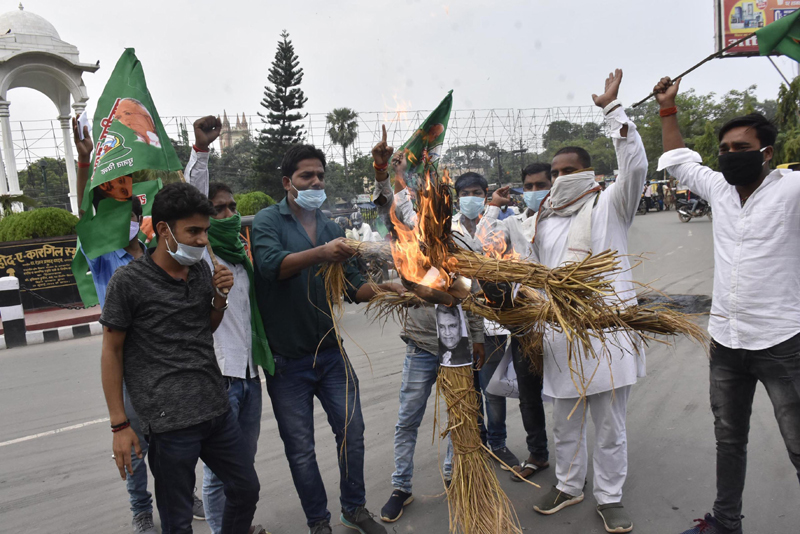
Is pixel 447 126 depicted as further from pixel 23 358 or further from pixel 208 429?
pixel 23 358

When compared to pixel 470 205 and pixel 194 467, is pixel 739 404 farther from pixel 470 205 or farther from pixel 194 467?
pixel 194 467

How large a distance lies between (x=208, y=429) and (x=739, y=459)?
2657 mm

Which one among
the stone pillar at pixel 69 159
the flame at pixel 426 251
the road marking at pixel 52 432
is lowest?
the road marking at pixel 52 432

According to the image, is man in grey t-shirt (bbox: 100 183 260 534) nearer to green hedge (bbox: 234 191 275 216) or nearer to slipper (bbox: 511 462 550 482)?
slipper (bbox: 511 462 550 482)

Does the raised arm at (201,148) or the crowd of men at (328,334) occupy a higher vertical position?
the raised arm at (201,148)

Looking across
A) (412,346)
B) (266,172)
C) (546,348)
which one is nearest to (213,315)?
(412,346)

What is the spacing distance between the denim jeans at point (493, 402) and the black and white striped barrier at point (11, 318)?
8.76m

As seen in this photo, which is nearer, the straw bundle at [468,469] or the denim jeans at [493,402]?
the straw bundle at [468,469]

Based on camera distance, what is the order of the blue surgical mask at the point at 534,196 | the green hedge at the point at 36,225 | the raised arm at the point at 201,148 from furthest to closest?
the green hedge at the point at 36,225 < the blue surgical mask at the point at 534,196 < the raised arm at the point at 201,148

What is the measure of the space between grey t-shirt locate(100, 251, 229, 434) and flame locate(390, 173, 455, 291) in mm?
997

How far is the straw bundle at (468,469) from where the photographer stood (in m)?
2.40

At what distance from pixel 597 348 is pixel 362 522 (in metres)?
1.67

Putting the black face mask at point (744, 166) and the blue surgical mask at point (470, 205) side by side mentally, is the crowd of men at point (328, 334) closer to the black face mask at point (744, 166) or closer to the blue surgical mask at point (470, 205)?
the black face mask at point (744, 166)

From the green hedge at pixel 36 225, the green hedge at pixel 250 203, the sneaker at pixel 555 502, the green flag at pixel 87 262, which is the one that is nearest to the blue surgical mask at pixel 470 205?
the sneaker at pixel 555 502
